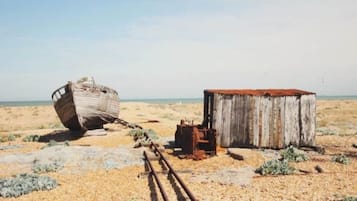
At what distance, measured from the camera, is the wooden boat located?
74.2 feet

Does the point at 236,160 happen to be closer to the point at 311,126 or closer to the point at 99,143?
the point at 311,126

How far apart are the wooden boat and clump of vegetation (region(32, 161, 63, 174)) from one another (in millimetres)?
8520

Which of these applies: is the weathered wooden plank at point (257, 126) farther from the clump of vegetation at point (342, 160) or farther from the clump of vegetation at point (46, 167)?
the clump of vegetation at point (46, 167)

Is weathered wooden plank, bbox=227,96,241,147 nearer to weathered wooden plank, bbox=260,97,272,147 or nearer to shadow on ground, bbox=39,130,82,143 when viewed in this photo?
weathered wooden plank, bbox=260,97,272,147

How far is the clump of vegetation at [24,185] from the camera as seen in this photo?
413 inches

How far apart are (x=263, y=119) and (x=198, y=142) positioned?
375cm

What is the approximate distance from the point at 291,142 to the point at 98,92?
12.7 metres

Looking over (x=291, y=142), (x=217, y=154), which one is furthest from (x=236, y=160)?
(x=291, y=142)

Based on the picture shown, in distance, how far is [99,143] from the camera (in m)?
20.6

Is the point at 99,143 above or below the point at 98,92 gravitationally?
below

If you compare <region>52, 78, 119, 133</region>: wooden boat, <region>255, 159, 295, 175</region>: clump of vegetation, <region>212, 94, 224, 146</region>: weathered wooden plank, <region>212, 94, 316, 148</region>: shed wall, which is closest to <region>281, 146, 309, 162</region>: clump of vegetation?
<region>255, 159, 295, 175</region>: clump of vegetation

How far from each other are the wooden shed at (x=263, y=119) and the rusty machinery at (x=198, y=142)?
136 centimetres

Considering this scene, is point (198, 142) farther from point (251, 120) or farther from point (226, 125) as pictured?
point (251, 120)

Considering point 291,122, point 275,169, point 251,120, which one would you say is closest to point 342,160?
point 275,169
